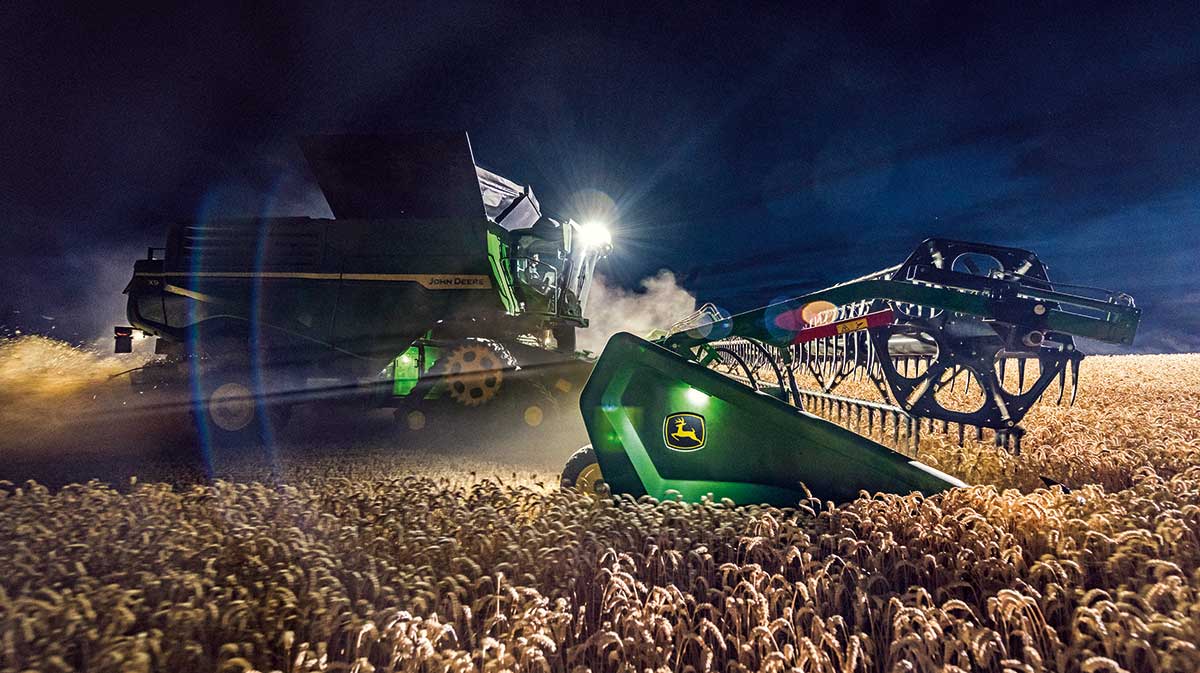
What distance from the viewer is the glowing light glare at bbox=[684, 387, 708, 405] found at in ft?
12.8

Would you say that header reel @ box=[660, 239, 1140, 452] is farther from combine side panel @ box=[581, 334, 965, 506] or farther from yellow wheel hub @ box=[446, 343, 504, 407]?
yellow wheel hub @ box=[446, 343, 504, 407]

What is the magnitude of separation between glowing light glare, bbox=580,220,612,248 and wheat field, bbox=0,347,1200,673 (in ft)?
25.4

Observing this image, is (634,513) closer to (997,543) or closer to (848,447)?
(848,447)

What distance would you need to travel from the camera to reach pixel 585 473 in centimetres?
449

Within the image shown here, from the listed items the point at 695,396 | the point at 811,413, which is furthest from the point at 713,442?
the point at 811,413

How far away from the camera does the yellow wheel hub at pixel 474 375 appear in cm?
803

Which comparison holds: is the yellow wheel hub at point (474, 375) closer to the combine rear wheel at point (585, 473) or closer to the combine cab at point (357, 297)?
the combine cab at point (357, 297)

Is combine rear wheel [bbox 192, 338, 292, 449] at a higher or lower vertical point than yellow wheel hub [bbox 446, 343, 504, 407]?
lower

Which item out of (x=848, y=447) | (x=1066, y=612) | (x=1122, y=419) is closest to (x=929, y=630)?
(x=1066, y=612)

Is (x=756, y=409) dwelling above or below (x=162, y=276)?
below

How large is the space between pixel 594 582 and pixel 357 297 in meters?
7.73

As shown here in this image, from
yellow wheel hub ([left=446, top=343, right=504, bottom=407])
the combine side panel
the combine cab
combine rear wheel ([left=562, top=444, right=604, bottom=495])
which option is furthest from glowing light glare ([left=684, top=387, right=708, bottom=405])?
yellow wheel hub ([left=446, top=343, right=504, bottom=407])

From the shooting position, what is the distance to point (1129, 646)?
185 centimetres

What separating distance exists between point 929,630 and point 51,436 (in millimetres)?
11517
